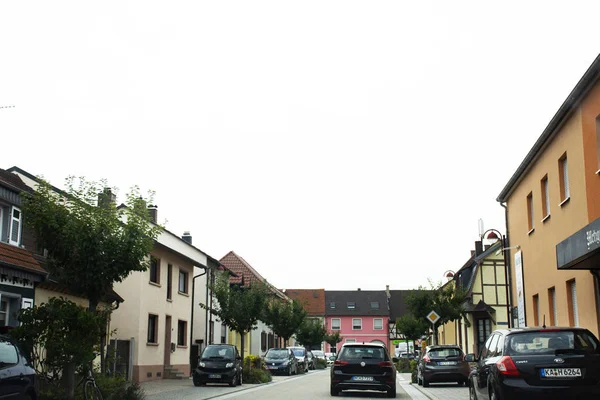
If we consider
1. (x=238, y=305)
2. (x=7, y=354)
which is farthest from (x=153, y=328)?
(x=7, y=354)

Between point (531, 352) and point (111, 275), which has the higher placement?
point (111, 275)

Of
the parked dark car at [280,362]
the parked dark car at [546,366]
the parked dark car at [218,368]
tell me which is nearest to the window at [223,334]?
the parked dark car at [280,362]

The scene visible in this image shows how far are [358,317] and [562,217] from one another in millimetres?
82018

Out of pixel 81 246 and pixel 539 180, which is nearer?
pixel 81 246

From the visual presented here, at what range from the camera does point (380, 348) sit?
20.7m

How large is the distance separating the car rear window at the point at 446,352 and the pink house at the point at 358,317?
70.8 metres

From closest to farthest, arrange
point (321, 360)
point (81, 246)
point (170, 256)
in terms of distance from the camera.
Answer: point (81, 246), point (170, 256), point (321, 360)

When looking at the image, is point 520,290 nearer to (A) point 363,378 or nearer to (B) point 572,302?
(B) point 572,302

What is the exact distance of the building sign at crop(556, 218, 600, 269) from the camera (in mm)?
12586

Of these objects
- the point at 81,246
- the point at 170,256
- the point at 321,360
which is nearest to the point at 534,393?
the point at 81,246

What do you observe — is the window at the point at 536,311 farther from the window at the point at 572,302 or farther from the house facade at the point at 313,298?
the house facade at the point at 313,298

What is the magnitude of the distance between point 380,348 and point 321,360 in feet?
135

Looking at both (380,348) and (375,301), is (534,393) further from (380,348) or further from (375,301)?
(375,301)

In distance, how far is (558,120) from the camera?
1820 cm
